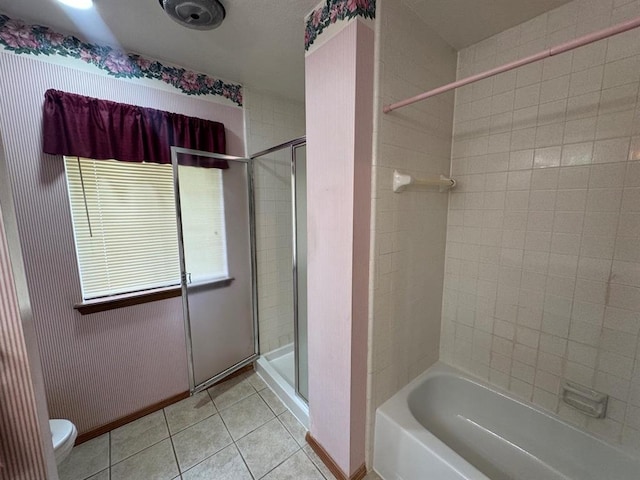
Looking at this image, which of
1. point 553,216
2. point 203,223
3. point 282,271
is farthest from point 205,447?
point 553,216

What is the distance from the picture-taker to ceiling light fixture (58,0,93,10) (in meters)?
1.18

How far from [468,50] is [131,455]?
3187mm

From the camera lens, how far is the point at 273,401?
79.0 inches

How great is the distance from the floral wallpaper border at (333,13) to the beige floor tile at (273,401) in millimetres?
2323

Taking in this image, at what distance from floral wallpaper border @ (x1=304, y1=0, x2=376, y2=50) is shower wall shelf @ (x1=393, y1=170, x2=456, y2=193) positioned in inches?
27.1

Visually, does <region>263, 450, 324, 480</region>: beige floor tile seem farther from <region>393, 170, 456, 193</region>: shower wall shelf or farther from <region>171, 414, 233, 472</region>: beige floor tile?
<region>393, 170, 456, 193</region>: shower wall shelf

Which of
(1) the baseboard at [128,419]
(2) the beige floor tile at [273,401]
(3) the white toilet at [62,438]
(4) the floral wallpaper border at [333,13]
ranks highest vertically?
(4) the floral wallpaper border at [333,13]

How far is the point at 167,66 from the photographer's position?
1.74 meters

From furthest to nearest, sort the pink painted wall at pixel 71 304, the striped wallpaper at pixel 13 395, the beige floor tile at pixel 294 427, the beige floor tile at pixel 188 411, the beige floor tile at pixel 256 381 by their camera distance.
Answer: the beige floor tile at pixel 256 381 → the beige floor tile at pixel 188 411 → the beige floor tile at pixel 294 427 → the pink painted wall at pixel 71 304 → the striped wallpaper at pixel 13 395

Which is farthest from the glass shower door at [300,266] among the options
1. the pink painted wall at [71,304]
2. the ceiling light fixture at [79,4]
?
the ceiling light fixture at [79,4]

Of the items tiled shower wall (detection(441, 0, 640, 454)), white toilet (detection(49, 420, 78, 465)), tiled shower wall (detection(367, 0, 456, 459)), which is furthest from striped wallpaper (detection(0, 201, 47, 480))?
tiled shower wall (detection(441, 0, 640, 454))

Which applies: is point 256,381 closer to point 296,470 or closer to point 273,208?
point 296,470

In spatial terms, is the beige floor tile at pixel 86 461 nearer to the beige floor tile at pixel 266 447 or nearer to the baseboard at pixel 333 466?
the beige floor tile at pixel 266 447

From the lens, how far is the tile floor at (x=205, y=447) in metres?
1.46
